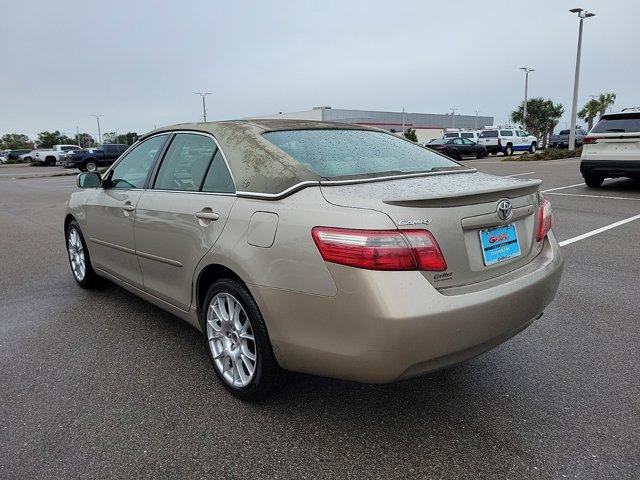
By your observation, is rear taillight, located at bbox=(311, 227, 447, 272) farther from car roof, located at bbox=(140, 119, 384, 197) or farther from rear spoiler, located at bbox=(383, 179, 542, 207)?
car roof, located at bbox=(140, 119, 384, 197)

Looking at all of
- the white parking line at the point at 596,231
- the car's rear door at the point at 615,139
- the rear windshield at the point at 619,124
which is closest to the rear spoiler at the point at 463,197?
the white parking line at the point at 596,231

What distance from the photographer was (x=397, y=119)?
8606 centimetres

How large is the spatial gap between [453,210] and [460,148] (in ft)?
102

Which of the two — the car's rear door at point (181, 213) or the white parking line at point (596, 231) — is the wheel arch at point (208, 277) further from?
the white parking line at point (596, 231)

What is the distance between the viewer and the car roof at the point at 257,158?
105 inches

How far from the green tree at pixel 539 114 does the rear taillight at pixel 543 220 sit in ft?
216

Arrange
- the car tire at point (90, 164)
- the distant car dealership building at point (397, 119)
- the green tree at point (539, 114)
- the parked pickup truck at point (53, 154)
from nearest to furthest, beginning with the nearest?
the car tire at point (90, 164)
the parked pickup truck at point (53, 154)
the green tree at point (539, 114)
the distant car dealership building at point (397, 119)

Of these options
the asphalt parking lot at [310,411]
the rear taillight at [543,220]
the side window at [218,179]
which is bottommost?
the asphalt parking lot at [310,411]

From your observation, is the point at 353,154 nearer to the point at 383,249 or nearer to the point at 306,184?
the point at 306,184

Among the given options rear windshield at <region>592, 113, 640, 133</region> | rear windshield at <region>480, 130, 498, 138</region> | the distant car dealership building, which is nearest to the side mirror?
rear windshield at <region>592, 113, 640, 133</region>

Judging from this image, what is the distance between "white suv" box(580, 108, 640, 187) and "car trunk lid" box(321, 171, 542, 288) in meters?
9.32

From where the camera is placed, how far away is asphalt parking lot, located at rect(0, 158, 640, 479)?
2389 mm

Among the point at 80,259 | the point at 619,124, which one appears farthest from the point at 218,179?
the point at 619,124

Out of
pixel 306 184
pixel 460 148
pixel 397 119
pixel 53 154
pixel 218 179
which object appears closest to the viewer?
pixel 306 184
